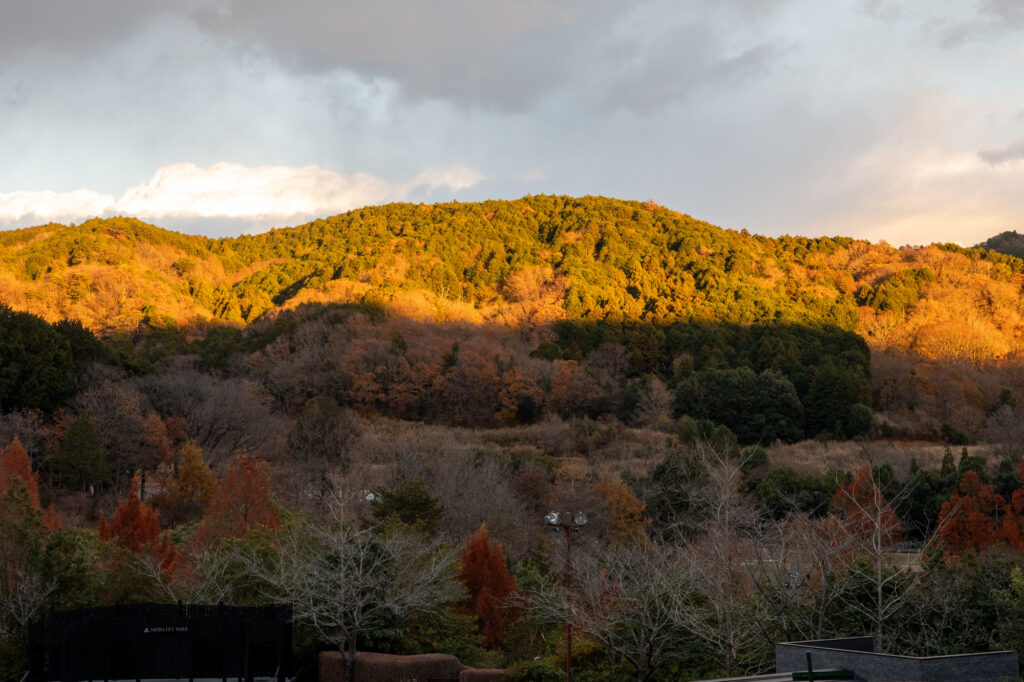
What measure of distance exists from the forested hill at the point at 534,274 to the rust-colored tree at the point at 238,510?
52.4 meters

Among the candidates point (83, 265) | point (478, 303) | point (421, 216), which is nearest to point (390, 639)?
point (478, 303)

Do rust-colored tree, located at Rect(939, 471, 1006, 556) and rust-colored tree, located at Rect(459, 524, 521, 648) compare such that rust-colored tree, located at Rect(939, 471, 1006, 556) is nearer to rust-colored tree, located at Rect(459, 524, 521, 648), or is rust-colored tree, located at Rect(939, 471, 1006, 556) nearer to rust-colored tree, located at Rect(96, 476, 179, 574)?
rust-colored tree, located at Rect(459, 524, 521, 648)

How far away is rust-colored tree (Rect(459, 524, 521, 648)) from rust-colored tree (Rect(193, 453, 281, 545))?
232 inches

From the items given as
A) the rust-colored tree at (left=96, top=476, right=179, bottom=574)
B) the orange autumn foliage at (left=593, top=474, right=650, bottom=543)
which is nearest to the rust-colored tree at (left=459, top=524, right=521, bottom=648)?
the rust-colored tree at (left=96, top=476, right=179, bottom=574)

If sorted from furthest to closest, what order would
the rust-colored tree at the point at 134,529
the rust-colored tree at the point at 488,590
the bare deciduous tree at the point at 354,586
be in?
the rust-colored tree at the point at 134,529 < the rust-colored tree at the point at 488,590 < the bare deciduous tree at the point at 354,586

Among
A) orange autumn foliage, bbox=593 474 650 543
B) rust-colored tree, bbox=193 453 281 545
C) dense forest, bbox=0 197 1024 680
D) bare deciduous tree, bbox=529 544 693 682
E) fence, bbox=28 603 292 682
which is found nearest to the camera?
fence, bbox=28 603 292 682

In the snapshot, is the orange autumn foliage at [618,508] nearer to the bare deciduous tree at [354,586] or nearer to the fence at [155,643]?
the bare deciduous tree at [354,586]

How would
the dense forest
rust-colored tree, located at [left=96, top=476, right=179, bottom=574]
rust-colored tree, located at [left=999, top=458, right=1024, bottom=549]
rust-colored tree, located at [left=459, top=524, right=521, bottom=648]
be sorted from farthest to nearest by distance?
rust-colored tree, located at [left=999, top=458, right=1024, bottom=549], rust-colored tree, located at [left=96, top=476, right=179, bottom=574], rust-colored tree, located at [left=459, top=524, right=521, bottom=648], the dense forest

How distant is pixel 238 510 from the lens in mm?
25125

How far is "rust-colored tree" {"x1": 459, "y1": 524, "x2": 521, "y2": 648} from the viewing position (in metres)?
21.9

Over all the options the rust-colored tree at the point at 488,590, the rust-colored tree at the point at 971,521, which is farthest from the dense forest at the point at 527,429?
the rust-colored tree at the point at 971,521

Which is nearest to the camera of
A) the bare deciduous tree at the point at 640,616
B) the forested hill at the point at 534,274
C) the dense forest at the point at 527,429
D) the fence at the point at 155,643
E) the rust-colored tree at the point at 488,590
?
the fence at the point at 155,643

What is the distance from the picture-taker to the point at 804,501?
40375 mm

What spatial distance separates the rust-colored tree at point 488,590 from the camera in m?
21.9
